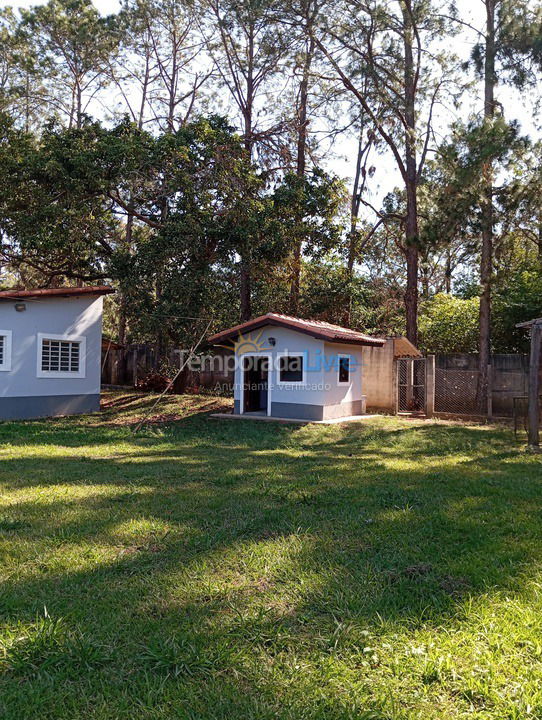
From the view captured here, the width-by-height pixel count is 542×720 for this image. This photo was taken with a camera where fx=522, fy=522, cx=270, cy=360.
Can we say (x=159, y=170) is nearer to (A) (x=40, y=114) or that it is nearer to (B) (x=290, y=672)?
(A) (x=40, y=114)

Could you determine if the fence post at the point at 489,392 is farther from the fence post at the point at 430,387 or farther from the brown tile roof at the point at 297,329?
the brown tile roof at the point at 297,329

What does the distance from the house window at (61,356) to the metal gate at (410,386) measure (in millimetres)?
9831

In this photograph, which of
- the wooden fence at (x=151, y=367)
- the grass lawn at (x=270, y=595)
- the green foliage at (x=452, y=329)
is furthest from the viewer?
the wooden fence at (x=151, y=367)

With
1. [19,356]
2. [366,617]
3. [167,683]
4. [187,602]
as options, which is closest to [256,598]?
[187,602]

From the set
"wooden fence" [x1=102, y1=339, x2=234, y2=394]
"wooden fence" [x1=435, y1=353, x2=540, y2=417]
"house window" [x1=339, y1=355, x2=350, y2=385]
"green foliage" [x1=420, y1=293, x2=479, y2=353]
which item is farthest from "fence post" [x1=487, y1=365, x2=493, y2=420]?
"wooden fence" [x1=102, y1=339, x2=234, y2=394]

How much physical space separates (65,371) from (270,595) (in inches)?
529

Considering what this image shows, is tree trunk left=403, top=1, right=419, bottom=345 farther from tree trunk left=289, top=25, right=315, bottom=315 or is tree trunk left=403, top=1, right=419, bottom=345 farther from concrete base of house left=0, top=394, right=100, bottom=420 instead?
concrete base of house left=0, top=394, right=100, bottom=420

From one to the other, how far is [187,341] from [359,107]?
1144 cm

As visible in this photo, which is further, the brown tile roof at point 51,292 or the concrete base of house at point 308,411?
the concrete base of house at point 308,411

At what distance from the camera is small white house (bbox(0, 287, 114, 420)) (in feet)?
45.5

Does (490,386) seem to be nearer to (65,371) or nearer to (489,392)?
(489,392)

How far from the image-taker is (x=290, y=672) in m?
2.55

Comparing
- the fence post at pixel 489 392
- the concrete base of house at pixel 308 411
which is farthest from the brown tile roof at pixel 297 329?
the fence post at pixel 489 392

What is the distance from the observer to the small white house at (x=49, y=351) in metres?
13.9
